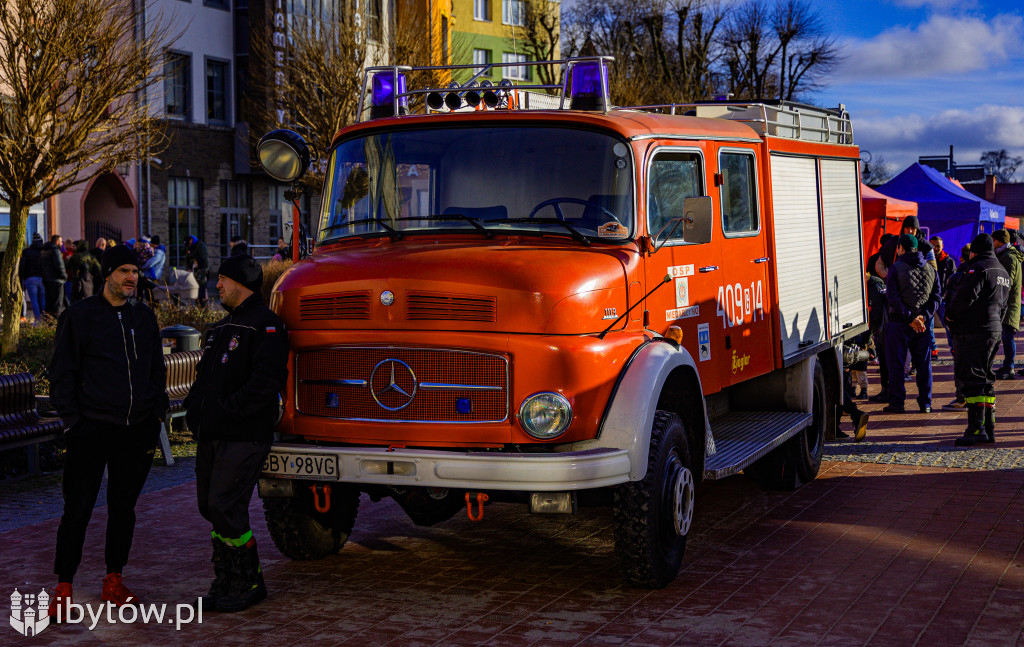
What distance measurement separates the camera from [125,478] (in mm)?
6297

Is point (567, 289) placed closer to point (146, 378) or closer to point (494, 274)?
point (494, 274)

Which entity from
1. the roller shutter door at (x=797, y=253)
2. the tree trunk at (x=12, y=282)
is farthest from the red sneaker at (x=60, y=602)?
the tree trunk at (x=12, y=282)

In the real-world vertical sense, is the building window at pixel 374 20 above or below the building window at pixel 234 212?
above

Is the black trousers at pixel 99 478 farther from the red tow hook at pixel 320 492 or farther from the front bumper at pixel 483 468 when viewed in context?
the front bumper at pixel 483 468

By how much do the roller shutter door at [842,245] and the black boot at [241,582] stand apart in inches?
222

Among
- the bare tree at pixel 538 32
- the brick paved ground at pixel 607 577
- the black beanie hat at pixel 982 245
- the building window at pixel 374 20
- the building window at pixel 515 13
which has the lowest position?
the brick paved ground at pixel 607 577

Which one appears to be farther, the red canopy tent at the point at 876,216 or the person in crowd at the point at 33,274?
the person in crowd at the point at 33,274

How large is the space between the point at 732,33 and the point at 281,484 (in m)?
43.4

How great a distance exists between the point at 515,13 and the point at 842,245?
42.2m

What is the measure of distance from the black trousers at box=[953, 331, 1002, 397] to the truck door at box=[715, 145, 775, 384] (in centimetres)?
375

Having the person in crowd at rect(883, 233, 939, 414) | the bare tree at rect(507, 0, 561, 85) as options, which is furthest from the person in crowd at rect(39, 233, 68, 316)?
the bare tree at rect(507, 0, 561, 85)

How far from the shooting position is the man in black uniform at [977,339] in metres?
11.4

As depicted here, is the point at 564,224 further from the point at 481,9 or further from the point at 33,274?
the point at 481,9

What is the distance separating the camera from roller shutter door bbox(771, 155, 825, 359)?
8.80 metres
